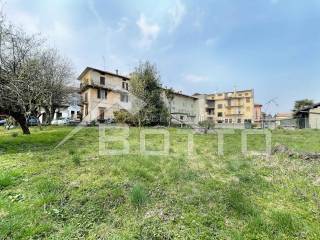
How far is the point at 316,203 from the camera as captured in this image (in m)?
3.83

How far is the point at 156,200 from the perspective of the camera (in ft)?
12.9

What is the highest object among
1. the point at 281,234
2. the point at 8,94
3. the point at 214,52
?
the point at 214,52

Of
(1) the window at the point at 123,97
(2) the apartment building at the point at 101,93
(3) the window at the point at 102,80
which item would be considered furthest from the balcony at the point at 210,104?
(3) the window at the point at 102,80

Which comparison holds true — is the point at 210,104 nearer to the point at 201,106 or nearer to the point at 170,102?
the point at 201,106

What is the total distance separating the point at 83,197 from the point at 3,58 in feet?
31.5

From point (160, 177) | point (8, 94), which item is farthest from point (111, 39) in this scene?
point (160, 177)

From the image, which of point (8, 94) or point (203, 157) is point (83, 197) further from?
point (8, 94)

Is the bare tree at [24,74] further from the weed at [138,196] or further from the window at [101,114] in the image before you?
the weed at [138,196]

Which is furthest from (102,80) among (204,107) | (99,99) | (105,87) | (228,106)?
(228,106)

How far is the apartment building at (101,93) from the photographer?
109 feet

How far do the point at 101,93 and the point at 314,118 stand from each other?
1086 inches

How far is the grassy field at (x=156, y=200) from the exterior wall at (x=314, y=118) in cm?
2622

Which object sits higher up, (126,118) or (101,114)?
(101,114)

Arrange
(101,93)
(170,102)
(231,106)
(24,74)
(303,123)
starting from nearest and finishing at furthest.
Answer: (24,74), (303,123), (170,102), (101,93), (231,106)
